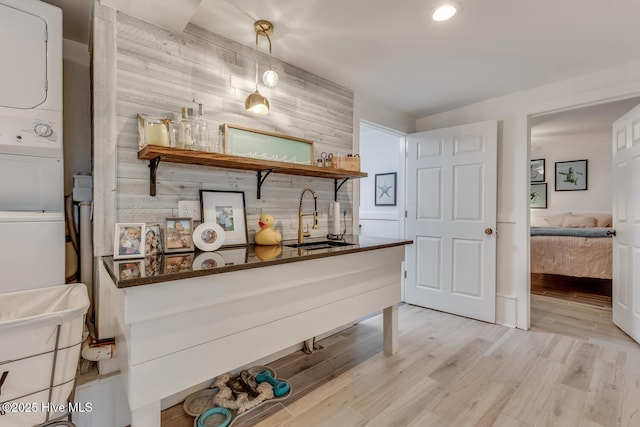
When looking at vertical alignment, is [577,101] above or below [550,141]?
below

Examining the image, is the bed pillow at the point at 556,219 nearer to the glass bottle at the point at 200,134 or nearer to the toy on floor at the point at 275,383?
the toy on floor at the point at 275,383

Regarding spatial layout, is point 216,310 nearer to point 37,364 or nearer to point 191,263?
point 191,263

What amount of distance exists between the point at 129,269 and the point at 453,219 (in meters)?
2.95

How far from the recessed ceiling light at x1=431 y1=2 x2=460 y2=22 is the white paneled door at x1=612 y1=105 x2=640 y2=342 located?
6.49ft

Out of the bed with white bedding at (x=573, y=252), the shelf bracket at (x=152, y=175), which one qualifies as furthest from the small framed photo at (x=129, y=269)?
the bed with white bedding at (x=573, y=252)

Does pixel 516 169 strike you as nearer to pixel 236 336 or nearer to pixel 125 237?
pixel 236 336

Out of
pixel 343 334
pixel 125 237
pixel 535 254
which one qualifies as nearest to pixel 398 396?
pixel 343 334

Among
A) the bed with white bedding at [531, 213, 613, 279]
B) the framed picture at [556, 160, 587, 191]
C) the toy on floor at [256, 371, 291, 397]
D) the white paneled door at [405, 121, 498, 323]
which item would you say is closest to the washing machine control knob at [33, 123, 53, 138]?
the toy on floor at [256, 371, 291, 397]

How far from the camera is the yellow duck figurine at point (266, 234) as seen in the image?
198cm

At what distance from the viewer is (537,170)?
605cm

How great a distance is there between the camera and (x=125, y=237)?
4.84 ft

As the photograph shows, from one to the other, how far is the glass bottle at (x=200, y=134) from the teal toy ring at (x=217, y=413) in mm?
1402

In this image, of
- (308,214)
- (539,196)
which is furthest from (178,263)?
(539,196)

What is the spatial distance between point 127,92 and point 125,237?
2.54 feet
